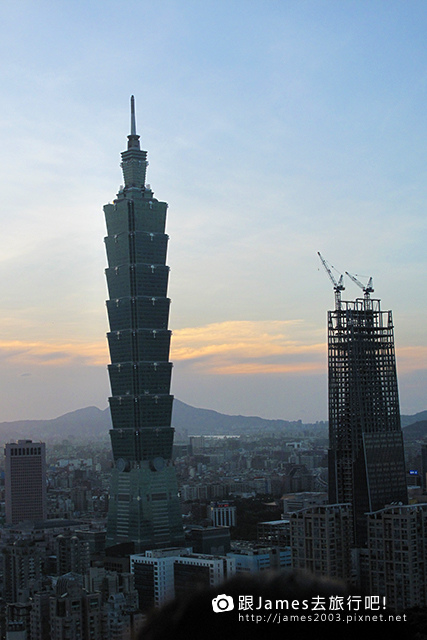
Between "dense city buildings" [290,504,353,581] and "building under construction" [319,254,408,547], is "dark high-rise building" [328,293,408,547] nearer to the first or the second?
"building under construction" [319,254,408,547]

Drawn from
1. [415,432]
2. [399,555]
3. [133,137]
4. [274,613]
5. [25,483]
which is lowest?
[399,555]

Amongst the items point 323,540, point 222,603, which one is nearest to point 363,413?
point 323,540

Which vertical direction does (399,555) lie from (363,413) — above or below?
below

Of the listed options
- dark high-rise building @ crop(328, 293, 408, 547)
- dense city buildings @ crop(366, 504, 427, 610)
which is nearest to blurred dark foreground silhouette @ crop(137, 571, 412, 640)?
dense city buildings @ crop(366, 504, 427, 610)

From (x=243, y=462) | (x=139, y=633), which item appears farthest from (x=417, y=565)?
(x=243, y=462)

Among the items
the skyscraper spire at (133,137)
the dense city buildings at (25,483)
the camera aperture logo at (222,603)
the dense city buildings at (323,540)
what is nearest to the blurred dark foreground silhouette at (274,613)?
the camera aperture logo at (222,603)

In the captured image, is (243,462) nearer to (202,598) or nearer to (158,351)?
(158,351)

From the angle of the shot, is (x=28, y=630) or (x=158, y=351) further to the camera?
(x=158, y=351)

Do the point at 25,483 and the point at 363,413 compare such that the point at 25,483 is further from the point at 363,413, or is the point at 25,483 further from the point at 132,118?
the point at 363,413

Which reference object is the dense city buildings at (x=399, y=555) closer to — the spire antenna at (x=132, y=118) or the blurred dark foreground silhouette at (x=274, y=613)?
the blurred dark foreground silhouette at (x=274, y=613)
